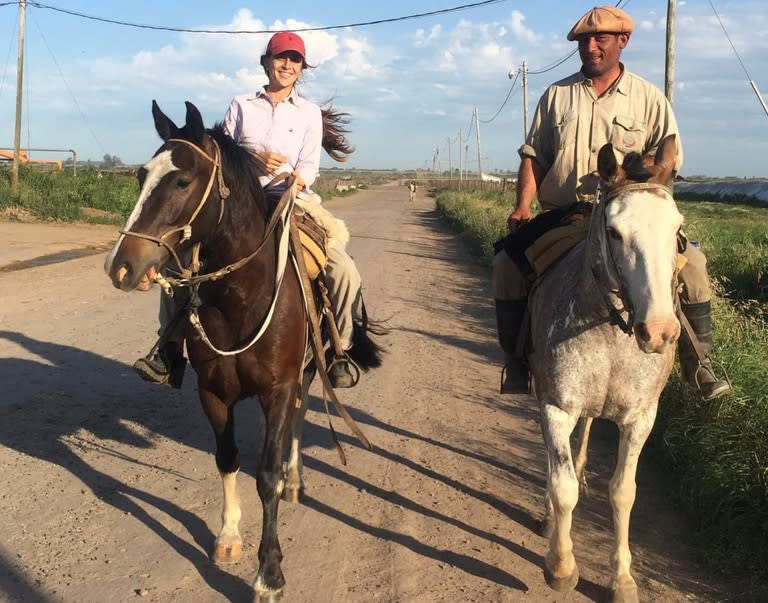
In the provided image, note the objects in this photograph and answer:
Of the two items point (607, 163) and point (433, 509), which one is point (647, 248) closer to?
point (607, 163)

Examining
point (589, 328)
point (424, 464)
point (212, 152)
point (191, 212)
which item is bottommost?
point (424, 464)

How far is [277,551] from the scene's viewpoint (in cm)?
381

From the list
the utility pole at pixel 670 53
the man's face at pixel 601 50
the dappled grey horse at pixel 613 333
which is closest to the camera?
the dappled grey horse at pixel 613 333

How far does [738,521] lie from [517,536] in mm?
1270

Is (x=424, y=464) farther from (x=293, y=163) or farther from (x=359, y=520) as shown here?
(x=293, y=163)

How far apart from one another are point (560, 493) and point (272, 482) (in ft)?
5.00

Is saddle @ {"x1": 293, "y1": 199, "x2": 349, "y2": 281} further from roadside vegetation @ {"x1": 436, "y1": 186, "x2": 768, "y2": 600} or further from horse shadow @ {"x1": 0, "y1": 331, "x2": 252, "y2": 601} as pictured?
roadside vegetation @ {"x1": 436, "y1": 186, "x2": 768, "y2": 600}

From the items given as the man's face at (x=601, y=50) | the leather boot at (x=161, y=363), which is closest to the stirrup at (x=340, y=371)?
the leather boot at (x=161, y=363)

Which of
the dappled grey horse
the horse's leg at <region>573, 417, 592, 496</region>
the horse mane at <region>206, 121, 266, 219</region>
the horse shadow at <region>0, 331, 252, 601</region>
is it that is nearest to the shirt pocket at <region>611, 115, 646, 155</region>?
the dappled grey horse

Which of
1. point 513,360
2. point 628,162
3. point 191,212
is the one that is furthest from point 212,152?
point 513,360

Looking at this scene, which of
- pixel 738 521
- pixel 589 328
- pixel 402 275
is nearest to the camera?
pixel 589 328

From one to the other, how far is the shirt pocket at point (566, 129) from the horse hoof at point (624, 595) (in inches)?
99.7

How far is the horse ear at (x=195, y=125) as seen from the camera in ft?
11.7

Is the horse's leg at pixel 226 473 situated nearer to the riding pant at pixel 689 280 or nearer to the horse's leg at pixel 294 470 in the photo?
the horse's leg at pixel 294 470
